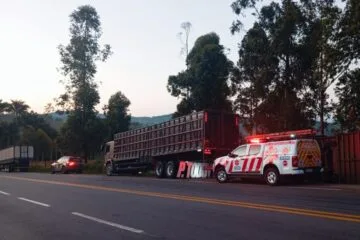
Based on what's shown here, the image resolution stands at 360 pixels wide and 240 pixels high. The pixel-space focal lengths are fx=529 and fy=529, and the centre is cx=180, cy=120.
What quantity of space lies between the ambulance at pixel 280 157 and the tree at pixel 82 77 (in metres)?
34.6

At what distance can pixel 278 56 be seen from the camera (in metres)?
33.5

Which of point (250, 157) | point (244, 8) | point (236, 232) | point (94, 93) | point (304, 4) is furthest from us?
point (94, 93)

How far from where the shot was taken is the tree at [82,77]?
5534 centimetres

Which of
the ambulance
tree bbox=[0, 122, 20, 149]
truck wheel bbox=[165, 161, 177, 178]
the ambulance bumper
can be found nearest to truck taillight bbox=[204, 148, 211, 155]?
truck wheel bbox=[165, 161, 177, 178]

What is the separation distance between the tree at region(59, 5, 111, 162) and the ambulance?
113 feet

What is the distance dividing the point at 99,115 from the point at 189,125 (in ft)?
104

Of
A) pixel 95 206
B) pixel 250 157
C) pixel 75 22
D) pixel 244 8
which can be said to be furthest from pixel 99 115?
pixel 95 206

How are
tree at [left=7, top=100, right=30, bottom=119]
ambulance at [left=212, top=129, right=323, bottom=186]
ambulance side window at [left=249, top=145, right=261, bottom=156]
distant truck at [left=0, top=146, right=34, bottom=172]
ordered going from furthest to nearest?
tree at [left=7, top=100, right=30, bottom=119], distant truck at [left=0, top=146, right=34, bottom=172], ambulance side window at [left=249, top=145, right=261, bottom=156], ambulance at [left=212, top=129, right=323, bottom=186]

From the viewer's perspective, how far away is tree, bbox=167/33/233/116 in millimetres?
45438

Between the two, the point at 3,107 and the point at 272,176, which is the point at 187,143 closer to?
the point at 272,176

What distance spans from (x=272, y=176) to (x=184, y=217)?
1092 centimetres

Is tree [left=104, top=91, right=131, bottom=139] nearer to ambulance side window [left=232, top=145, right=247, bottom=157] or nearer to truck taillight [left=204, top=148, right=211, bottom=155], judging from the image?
truck taillight [left=204, top=148, right=211, bottom=155]

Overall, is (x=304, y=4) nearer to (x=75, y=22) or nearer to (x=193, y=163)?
(x=193, y=163)

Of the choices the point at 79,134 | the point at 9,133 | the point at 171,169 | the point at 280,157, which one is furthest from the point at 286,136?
the point at 9,133
